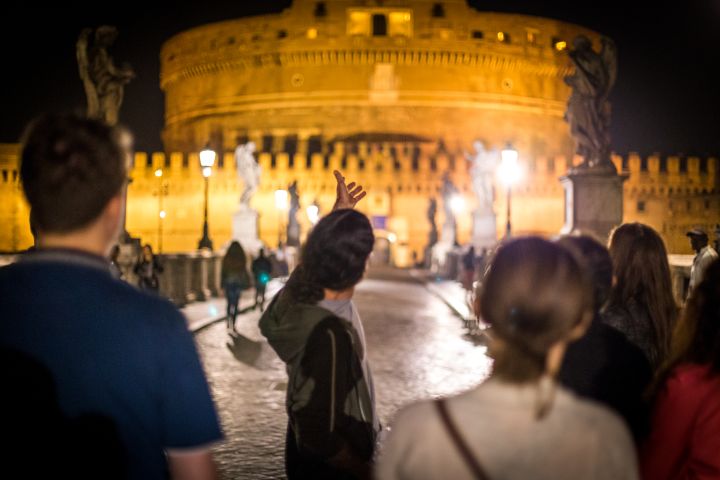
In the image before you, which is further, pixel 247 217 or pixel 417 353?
pixel 247 217

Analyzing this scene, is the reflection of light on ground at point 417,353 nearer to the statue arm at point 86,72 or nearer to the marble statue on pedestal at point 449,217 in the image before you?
the statue arm at point 86,72

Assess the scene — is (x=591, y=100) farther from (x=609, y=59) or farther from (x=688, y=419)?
(x=688, y=419)

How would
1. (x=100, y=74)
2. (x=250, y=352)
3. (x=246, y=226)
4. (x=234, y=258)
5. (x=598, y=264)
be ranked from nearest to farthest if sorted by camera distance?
(x=598, y=264)
(x=250, y=352)
(x=100, y=74)
(x=234, y=258)
(x=246, y=226)

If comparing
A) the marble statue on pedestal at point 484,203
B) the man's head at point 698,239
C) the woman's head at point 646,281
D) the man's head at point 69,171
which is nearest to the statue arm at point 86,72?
the man's head at point 698,239

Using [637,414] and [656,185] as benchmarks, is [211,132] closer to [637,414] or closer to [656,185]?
[656,185]

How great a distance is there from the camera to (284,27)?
52438mm

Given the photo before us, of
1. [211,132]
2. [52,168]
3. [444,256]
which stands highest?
[211,132]

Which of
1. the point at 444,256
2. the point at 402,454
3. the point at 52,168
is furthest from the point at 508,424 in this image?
the point at 444,256

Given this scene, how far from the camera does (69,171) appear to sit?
6.17 ft

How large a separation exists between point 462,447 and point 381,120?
5023 centimetres

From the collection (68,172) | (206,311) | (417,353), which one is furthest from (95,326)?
(206,311)

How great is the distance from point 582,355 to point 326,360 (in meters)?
0.82

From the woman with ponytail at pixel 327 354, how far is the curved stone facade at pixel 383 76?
47334 millimetres

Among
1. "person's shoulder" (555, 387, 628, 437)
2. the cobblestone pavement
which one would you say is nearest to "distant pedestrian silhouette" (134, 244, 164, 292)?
the cobblestone pavement
